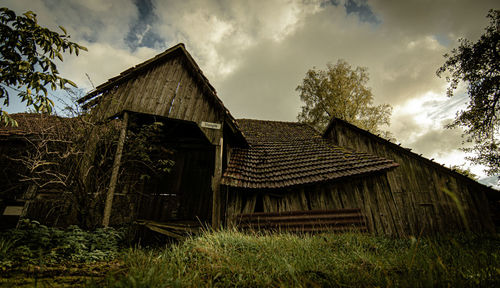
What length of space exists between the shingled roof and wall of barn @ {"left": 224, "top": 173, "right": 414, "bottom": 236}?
1.54ft

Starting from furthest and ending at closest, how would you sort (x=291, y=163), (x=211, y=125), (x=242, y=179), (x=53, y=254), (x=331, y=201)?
(x=291, y=163)
(x=211, y=125)
(x=331, y=201)
(x=242, y=179)
(x=53, y=254)

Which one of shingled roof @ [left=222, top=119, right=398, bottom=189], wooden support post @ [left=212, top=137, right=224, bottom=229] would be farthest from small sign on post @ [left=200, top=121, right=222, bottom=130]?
shingled roof @ [left=222, top=119, right=398, bottom=189]

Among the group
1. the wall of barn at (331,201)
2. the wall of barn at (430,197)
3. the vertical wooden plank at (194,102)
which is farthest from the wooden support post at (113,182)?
the wall of barn at (430,197)

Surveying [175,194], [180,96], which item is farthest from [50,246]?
[180,96]

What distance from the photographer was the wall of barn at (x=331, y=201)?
24.3ft

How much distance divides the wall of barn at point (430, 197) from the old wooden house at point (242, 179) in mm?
38

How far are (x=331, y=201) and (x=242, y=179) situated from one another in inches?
133

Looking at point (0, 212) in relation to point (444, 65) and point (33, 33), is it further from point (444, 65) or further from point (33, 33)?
Result: point (444, 65)

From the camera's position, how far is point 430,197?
8609mm

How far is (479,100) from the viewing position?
441 inches

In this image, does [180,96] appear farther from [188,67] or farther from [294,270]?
[294,270]

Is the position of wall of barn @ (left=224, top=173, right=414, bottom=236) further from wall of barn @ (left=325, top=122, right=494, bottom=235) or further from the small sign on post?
the small sign on post

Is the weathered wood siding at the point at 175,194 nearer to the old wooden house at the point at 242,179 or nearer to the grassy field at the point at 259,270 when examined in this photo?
the old wooden house at the point at 242,179

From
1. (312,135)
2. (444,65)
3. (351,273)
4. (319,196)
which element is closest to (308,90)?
(312,135)
